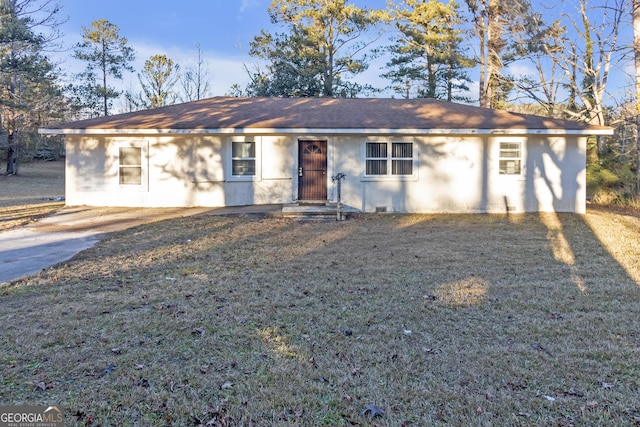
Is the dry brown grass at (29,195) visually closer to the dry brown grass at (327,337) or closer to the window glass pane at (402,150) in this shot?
the dry brown grass at (327,337)

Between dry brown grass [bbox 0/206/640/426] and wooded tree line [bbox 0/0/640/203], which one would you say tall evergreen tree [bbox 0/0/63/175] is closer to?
wooded tree line [bbox 0/0/640/203]

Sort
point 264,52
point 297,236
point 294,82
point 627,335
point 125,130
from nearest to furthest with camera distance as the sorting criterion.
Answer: point 627,335
point 297,236
point 125,130
point 294,82
point 264,52

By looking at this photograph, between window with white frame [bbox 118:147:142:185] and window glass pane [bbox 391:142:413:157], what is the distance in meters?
7.70

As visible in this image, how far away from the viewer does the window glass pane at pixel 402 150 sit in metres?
13.2

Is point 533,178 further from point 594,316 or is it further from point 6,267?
point 6,267

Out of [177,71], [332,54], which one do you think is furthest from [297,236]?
[177,71]

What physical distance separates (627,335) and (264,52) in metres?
27.8

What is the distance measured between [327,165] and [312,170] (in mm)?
503

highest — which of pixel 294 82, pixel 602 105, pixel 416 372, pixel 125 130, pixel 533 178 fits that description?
pixel 294 82

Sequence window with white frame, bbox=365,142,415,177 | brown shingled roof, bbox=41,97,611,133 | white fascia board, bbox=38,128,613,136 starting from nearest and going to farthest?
white fascia board, bbox=38,128,613,136, brown shingled roof, bbox=41,97,611,133, window with white frame, bbox=365,142,415,177

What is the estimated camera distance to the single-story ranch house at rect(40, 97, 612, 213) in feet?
42.9

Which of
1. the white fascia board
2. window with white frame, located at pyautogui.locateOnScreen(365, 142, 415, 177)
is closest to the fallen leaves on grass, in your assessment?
the white fascia board

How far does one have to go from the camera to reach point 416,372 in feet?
11.0

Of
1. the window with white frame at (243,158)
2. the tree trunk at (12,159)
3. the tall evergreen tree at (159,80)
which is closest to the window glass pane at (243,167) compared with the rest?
the window with white frame at (243,158)
